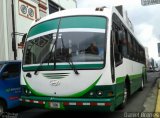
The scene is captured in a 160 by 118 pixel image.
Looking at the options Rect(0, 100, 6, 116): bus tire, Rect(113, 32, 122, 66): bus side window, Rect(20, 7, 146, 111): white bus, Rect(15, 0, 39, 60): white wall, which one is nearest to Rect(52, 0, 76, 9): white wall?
Rect(15, 0, 39, 60): white wall

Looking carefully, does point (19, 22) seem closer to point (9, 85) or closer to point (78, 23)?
point (9, 85)

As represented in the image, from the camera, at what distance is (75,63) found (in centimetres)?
885

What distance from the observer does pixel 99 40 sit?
9000 millimetres

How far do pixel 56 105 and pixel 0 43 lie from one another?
16.0 m

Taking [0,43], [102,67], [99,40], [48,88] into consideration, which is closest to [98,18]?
[99,40]

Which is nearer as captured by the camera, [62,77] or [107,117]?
[62,77]

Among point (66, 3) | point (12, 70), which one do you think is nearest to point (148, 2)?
point (12, 70)

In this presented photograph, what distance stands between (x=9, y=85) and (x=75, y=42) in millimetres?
3018

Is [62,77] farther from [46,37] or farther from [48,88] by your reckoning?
[46,37]

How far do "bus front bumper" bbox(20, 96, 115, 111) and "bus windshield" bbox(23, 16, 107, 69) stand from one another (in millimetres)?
961

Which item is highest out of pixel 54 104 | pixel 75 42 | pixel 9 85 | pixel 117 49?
pixel 75 42

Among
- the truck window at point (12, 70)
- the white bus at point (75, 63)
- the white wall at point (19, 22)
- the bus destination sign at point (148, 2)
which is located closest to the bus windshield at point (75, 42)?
the white bus at point (75, 63)

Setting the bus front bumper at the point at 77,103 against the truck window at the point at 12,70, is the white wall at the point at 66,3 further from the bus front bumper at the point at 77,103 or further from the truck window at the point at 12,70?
the bus front bumper at the point at 77,103

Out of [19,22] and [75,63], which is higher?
[19,22]
